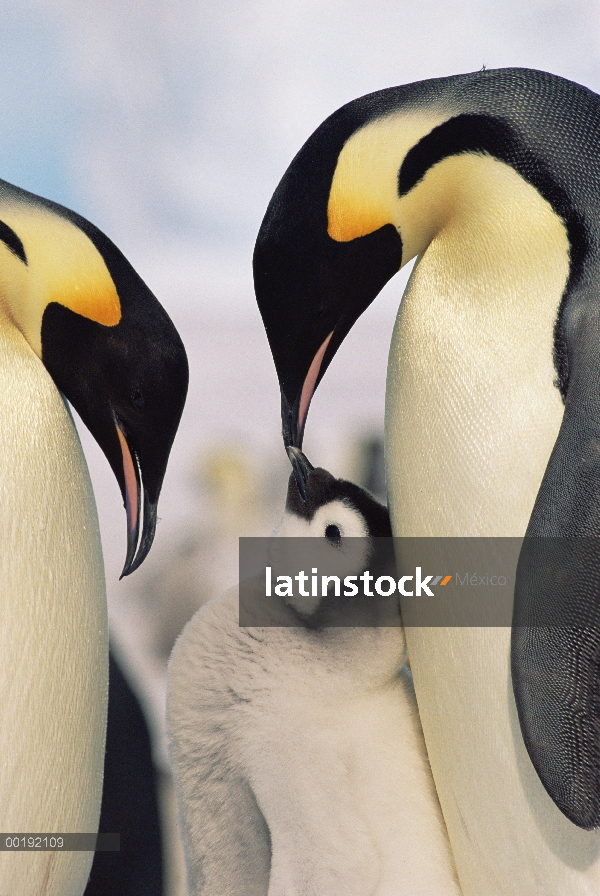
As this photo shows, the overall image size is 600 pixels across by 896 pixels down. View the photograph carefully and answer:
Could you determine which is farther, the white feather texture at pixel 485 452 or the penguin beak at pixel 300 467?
the penguin beak at pixel 300 467

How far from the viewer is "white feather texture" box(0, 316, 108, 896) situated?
0.79 metres

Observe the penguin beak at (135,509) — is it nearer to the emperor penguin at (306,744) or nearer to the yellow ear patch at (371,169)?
the emperor penguin at (306,744)

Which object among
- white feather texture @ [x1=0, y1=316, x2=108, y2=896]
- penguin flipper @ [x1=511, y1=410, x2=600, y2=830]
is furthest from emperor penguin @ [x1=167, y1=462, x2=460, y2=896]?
penguin flipper @ [x1=511, y1=410, x2=600, y2=830]

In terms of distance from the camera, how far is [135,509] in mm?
864

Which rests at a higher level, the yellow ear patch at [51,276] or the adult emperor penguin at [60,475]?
the yellow ear patch at [51,276]

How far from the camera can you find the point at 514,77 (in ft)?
2.81

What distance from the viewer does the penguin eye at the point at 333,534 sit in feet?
3.10

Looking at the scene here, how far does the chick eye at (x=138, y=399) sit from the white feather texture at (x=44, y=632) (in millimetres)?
75

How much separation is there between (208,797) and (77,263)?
507 millimetres

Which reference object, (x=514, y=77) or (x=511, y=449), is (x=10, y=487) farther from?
(x=514, y=77)

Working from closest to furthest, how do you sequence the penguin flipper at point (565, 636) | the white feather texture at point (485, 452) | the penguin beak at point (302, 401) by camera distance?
the penguin flipper at point (565, 636) → the white feather texture at point (485, 452) → the penguin beak at point (302, 401)

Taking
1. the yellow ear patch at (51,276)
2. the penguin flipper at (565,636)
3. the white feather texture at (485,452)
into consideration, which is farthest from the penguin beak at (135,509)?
the penguin flipper at (565,636)

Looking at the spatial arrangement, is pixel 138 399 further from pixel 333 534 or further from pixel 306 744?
pixel 306 744

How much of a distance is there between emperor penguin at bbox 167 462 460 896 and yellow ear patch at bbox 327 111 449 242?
228 millimetres
